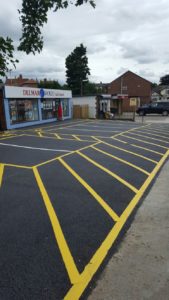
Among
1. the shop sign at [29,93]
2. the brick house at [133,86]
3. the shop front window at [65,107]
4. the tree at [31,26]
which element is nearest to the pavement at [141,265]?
the tree at [31,26]

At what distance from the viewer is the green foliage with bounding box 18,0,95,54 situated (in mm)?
6801

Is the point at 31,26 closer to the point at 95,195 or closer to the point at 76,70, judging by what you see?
the point at 95,195

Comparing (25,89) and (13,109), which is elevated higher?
(25,89)

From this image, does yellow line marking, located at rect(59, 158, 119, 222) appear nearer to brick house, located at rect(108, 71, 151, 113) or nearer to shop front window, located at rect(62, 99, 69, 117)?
shop front window, located at rect(62, 99, 69, 117)

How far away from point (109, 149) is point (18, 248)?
887cm

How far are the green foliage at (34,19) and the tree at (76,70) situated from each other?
5210 centimetres

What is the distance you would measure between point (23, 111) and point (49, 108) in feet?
15.7

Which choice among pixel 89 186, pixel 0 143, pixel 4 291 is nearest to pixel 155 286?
pixel 4 291

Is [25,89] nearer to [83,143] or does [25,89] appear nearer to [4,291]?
[83,143]

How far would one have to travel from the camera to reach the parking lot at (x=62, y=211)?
12.2 feet

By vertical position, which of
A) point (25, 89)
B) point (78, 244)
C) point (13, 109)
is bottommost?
point (78, 244)

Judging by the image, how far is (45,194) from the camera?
684cm

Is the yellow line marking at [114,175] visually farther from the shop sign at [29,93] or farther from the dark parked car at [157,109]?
the dark parked car at [157,109]

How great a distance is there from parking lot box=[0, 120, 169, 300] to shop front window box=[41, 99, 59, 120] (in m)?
14.8
